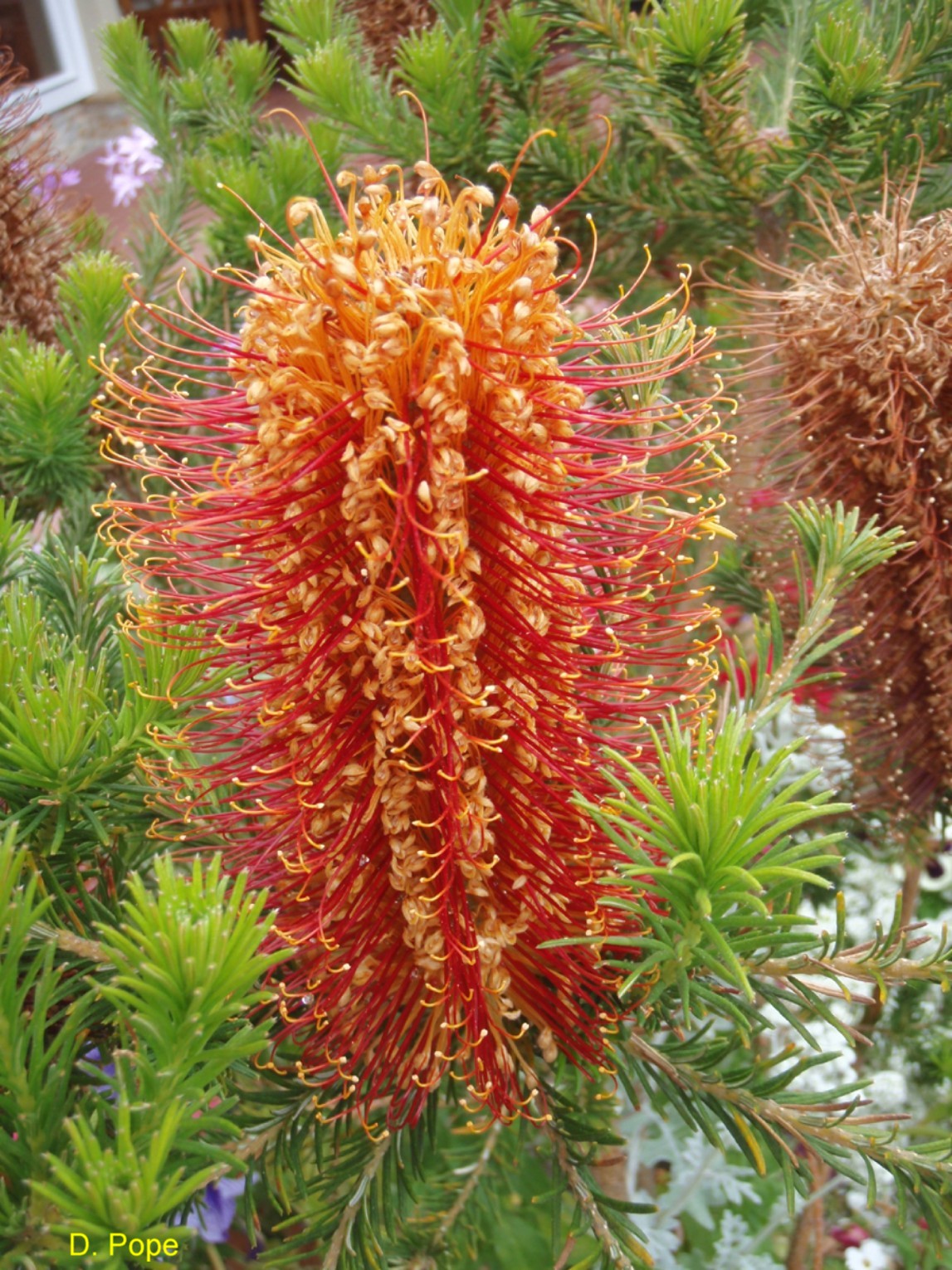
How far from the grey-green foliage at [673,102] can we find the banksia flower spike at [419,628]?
0.98ft

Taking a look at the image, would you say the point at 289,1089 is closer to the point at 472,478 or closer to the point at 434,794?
the point at 434,794

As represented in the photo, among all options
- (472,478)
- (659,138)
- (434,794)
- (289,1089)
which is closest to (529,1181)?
(289,1089)

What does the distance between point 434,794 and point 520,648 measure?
3.0 inches

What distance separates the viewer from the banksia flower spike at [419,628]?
44cm

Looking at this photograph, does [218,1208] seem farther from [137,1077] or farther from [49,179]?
[49,179]

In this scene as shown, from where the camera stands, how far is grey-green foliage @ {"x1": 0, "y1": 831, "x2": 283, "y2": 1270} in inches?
11.8

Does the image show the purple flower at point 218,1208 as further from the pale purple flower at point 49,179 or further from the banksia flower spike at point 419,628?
the pale purple flower at point 49,179

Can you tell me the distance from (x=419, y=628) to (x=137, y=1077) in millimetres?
202

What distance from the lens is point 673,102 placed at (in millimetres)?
769

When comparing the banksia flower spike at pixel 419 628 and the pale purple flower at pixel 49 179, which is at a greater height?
the pale purple flower at pixel 49 179

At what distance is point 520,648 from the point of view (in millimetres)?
486

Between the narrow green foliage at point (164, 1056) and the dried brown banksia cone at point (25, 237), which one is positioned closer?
the narrow green foliage at point (164, 1056)

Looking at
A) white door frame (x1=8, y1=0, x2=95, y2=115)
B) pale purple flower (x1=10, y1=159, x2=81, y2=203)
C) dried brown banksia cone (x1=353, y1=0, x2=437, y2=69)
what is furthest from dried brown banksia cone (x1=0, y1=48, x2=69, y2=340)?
white door frame (x1=8, y1=0, x2=95, y2=115)

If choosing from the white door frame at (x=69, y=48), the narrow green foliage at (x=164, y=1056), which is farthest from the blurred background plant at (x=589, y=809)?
the white door frame at (x=69, y=48)
